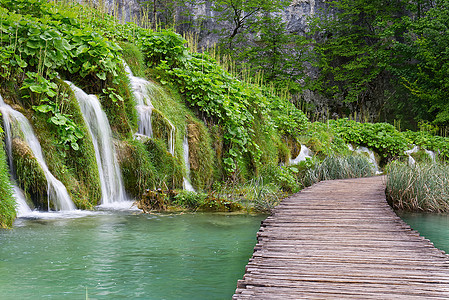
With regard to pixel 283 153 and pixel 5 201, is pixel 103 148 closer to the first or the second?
pixel 5 201

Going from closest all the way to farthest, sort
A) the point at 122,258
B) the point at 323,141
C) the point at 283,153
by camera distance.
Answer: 1. the point at 122,258
2. the point at 283,153
3. the point at 323,141

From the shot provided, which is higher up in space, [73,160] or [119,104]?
[119,104]

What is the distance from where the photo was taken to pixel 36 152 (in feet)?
18.2

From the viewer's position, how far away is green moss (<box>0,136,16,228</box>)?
444cm

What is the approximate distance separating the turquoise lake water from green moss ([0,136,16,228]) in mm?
127

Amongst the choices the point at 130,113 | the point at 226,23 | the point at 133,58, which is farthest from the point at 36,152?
the point at 226,23

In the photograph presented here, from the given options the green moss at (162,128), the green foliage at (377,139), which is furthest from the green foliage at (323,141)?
the green moss at (162,128)

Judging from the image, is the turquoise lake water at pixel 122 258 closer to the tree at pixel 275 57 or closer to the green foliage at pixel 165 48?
the green foliage at pixel 165 48

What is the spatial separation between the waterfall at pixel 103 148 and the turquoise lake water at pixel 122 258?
95 cm

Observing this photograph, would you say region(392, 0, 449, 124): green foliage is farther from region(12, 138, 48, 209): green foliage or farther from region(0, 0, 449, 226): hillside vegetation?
region(12, 138, 48, 209): green foliage

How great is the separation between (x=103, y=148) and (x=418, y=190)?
17.4 ft

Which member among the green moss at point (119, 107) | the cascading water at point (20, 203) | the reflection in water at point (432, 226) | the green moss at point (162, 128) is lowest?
the reflection in water at point (432, 226)

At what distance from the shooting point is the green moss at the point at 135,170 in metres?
6.66

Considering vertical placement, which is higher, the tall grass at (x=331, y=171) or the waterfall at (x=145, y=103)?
the waterfall at (x=145, y=103)
